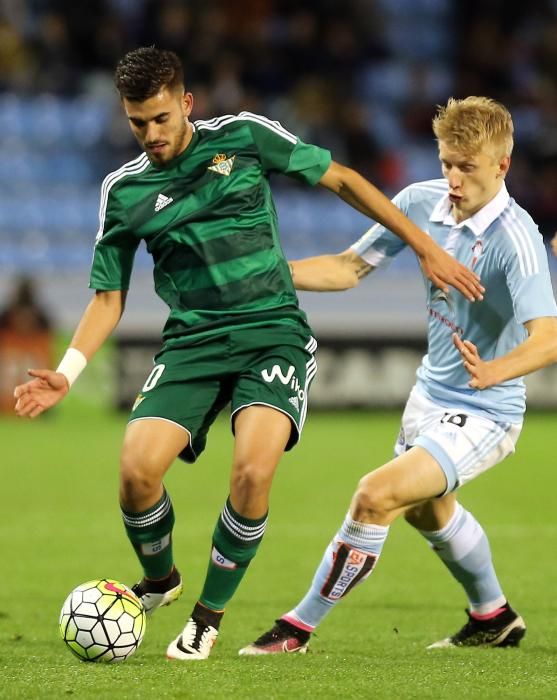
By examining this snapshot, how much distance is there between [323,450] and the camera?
12359 millimetres

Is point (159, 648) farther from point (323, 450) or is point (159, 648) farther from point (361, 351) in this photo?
point (361, 351)

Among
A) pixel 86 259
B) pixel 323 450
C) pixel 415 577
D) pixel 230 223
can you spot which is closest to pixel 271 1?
pixel 86 259

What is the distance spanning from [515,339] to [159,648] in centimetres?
176

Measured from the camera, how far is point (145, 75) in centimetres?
465

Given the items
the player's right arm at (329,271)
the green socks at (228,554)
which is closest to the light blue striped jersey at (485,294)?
the player's right arm at (329,271)

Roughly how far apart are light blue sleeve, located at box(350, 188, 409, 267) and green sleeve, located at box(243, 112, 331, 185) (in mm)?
448

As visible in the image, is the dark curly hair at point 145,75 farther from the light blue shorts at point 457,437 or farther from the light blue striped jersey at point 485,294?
the light blue shorts at point 457,437

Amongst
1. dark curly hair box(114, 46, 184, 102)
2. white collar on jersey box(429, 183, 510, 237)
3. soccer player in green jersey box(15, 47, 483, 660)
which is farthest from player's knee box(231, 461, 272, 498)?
dark curly hair box(114, 46, 184, 102)

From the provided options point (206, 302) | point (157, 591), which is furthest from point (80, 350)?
point (157, 591)

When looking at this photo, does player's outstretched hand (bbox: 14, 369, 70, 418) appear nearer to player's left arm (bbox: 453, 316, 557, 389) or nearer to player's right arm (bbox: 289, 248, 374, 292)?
player's right arm (bbox: 289, 248, 374, 292)

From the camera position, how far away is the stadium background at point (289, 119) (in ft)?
50.0

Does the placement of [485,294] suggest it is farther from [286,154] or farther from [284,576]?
[284,576]

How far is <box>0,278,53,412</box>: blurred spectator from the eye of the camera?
1448 cm

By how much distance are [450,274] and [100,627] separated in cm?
172
